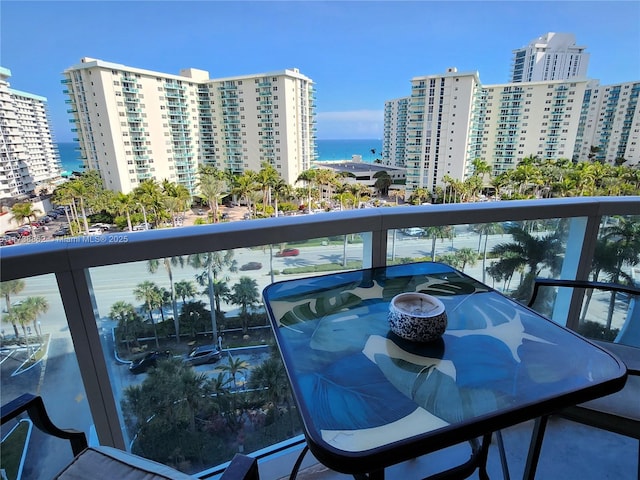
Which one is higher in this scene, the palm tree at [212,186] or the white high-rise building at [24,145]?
the white high-rise building at [24,145]

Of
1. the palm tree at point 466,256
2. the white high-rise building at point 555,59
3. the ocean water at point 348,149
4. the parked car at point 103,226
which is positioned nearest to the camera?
the palm tree at point 466,256

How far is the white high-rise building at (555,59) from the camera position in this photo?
35.8 metres

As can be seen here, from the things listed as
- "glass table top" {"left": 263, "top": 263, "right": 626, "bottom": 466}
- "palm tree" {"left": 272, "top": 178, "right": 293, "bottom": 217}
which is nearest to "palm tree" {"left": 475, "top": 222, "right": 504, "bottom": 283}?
"glass table top" {"left": 263, "top": 263, "right": 626, "bottom": 466}

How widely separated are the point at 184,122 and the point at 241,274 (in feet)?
113

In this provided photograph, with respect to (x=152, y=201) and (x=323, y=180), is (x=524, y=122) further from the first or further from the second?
(x=152, y=201)

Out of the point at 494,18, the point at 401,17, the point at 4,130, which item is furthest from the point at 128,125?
the point at 494,18

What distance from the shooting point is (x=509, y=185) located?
2558 centimetres

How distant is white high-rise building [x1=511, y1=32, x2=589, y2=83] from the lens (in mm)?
35812

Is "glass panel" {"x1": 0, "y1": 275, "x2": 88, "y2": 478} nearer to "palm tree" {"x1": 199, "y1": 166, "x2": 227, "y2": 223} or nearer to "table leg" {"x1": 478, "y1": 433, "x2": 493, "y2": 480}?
"table leg" {"x1": 478, "y1": 433, "x2": 493, "y2": 480}

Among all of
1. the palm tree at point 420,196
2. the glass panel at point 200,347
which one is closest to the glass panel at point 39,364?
the glass panel at point 200,347

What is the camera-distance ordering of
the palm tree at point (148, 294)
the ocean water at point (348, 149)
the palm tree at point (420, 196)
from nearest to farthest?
the palm tree at point (148, 294), the palm tree at point (420, 196), the ocean water at point (348, 149)

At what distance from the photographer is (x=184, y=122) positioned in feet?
103

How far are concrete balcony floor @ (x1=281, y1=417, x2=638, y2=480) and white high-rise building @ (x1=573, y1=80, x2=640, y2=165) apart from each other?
3416cm

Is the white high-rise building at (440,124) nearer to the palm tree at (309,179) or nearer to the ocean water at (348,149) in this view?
the palm tree at (309,179)
